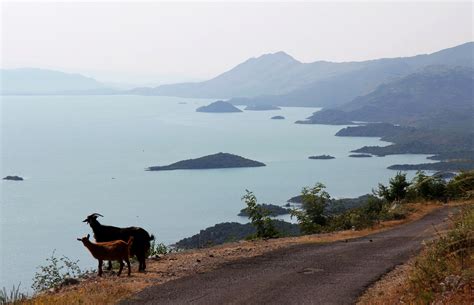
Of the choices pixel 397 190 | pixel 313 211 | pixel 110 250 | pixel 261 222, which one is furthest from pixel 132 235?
pixel 397 190

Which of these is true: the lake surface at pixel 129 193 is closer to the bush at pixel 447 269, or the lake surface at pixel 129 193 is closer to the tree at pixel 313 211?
the tree at pixel 313 211

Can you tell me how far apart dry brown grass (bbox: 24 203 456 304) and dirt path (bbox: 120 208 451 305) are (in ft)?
1.38

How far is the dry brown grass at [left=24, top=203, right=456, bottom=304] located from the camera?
1095 centimetres

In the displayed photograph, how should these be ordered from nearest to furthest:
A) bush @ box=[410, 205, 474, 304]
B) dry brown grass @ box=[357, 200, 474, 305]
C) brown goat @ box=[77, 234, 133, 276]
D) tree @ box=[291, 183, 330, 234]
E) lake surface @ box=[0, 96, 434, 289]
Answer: dry brown grass @ box=[357, 200, 474, 305]
bush @ box=[410, 205, 474, 304]
brown goat @ box=[77, 234, 133, 276]
tree @ box=[291, 183, 330, 234]
lake surface @ box=[0, 96, 434, 289]

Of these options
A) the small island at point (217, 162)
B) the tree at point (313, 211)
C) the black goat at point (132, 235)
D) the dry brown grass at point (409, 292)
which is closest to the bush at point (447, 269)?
the dry brown grass at point (409, 292)

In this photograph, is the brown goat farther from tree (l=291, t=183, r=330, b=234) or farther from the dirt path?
tree (l=291, t=183, r=330, b=234)

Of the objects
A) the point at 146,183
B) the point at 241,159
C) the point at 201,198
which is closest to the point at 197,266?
the point at 201,198

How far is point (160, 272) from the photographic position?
1379 cm

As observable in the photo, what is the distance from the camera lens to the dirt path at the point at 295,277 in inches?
431

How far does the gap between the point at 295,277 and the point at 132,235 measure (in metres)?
4.38

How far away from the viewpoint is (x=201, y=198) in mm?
139250

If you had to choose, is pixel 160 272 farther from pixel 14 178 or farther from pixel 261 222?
pixel 14 178

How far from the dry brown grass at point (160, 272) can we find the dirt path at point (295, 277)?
16.6 inches

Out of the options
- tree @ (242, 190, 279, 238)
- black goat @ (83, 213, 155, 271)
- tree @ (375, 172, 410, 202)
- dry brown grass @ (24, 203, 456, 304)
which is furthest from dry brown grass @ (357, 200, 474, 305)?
tree @ (375, 172, 410, 202)
